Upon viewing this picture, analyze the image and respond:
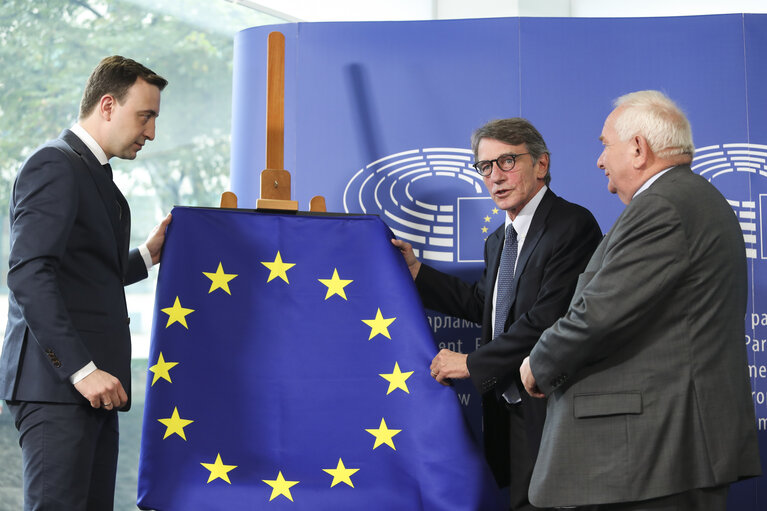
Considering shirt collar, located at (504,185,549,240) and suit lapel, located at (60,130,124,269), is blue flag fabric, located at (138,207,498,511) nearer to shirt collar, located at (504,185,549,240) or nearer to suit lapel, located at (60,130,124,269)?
suit lapel, located at (60,130,124,269)

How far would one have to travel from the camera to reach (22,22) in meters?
4.58

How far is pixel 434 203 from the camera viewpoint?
3242 millimetres

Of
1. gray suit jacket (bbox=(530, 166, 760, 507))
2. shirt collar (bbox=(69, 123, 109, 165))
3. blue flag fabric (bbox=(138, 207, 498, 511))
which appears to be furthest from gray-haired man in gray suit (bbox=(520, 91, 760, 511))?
shirt collar (bbox=(69, 123, 109, 165))

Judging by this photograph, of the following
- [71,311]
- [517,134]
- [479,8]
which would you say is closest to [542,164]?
[517,134]

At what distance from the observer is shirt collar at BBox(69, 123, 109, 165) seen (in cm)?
217

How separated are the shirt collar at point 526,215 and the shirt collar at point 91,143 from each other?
1310 millimetres

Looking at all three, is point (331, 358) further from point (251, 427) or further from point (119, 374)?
point (119, 374)

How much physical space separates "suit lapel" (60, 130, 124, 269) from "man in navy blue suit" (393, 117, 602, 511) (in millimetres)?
896

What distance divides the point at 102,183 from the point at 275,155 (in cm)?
73

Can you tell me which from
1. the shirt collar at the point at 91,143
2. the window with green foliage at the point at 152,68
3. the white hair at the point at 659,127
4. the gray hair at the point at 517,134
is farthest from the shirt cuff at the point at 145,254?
the window with green foliage at the point at 152,68

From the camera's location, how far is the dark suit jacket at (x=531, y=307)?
93.1 inches

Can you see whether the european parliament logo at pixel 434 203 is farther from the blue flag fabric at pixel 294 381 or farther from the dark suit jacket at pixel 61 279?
the dark suit jacket at pixel 61 279

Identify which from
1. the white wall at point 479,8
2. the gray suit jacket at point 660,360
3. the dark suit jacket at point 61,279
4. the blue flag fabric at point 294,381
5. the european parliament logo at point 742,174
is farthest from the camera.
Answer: the white wall at point 479,8

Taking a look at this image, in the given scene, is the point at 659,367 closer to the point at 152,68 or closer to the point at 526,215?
the point at 526,215
